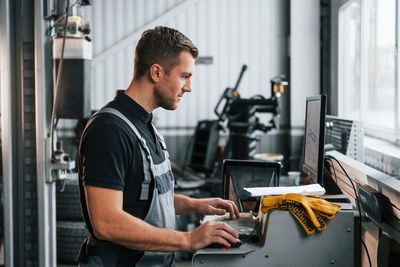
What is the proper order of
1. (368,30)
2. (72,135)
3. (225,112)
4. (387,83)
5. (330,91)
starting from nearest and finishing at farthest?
(387,83) < (368,30) < (225,112) < (330,91) < (72,135)

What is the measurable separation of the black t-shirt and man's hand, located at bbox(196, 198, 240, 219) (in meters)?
0.31

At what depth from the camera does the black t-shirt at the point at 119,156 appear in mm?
1367

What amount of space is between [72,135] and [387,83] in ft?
11.0

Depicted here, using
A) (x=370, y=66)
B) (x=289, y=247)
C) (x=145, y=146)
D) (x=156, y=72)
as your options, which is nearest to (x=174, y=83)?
(x=156, y=72)

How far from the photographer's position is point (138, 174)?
149cm

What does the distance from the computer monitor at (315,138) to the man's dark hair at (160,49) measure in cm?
58

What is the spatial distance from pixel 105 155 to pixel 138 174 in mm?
152

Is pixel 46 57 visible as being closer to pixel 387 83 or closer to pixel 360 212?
pixel 360 212

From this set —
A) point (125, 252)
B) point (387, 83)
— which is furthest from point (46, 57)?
point (387, 83)

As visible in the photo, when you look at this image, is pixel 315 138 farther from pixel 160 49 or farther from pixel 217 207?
pixel 160 49

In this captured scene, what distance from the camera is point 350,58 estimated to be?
14.8 feet

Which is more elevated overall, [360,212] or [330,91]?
[330,91]

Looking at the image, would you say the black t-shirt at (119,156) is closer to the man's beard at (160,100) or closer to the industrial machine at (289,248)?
the man's beard at (160,100)

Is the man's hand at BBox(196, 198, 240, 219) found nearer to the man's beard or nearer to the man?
the man
